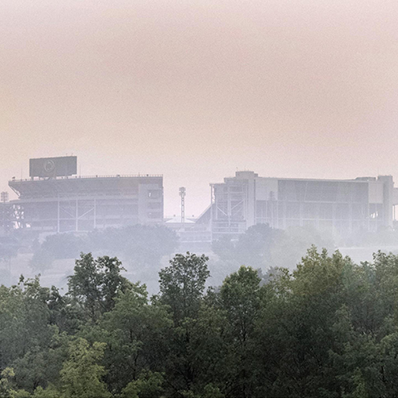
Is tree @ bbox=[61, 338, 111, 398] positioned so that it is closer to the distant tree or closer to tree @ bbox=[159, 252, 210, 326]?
tree @ bbox=[159, 252, 210, 326]

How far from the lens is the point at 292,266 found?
643 ft

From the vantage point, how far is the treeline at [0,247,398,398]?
45.4 m

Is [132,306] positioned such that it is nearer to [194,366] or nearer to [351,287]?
[194,366]

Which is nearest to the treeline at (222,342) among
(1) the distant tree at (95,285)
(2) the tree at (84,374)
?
(2) the tree at (84,374)

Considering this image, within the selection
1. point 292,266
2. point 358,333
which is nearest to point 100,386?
point 358,333

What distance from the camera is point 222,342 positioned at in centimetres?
4853

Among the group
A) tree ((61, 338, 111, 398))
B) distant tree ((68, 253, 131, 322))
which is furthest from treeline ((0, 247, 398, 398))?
distant tree ((68, 253, 131, 322))

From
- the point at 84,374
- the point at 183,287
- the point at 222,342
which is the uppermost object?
the point at 183,287

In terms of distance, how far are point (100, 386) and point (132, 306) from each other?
700 cm

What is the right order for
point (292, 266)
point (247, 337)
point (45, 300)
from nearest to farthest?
point (247, 337), point (45, 300), point (292, 266)

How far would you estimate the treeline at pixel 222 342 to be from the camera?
149 feet

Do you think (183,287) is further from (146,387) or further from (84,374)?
(84,374)

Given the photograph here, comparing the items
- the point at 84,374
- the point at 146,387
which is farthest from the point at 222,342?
the point at 84,374

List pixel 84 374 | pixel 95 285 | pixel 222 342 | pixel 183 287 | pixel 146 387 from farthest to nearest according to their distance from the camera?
pixel 95 285, pixel 183 287, pixel 222 342, pixel 146 387, pixel 84 374
